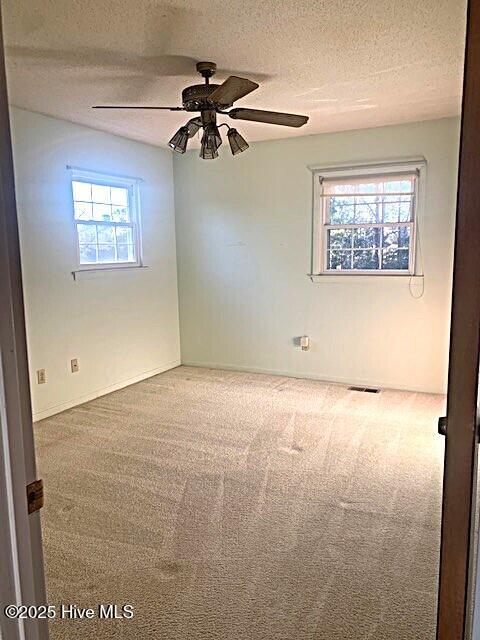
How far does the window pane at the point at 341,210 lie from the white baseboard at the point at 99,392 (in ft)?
8.11

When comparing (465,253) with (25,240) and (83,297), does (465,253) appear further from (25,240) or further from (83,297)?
(83,297)

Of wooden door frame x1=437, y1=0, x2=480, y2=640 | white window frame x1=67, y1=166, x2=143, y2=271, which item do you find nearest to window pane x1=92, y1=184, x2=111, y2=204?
white window frame x1=67, y1=166, x2=143, y2=271

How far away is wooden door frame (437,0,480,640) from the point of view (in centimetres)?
76

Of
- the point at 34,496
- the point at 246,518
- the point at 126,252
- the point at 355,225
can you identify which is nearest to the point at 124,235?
the point at 126,252

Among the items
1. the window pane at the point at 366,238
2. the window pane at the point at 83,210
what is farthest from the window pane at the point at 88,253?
the window pane at the point at 366,238

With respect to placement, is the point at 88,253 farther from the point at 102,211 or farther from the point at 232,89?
the point at 232,89

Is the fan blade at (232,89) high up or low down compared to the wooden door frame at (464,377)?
up

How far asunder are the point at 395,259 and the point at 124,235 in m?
2.71

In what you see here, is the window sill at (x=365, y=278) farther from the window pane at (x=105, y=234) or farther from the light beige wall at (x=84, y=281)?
the window pane at (x=105, y=234)

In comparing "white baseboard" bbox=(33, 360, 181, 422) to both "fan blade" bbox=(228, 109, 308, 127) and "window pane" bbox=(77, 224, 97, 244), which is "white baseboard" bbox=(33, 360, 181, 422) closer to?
"window pane" bbox=(77, 224, 97, 244)

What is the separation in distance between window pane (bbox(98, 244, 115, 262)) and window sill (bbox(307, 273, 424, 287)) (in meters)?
2.00

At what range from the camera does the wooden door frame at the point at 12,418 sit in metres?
0.80

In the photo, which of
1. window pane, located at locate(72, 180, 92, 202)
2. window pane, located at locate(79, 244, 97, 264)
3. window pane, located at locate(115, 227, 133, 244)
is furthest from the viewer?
window pane, located at locate(115, 227, 133, 244)

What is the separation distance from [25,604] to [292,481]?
2109mm
